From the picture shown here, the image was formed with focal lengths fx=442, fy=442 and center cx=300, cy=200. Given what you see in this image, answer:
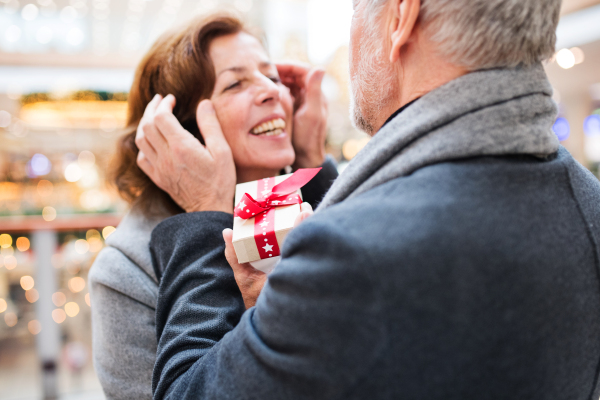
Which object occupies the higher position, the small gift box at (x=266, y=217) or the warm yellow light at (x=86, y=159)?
the small gift box at (x=266, y=217)

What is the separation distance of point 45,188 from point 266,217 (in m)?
4.52

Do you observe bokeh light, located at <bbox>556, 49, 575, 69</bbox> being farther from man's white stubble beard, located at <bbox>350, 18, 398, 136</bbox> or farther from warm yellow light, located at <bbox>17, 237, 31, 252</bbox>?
warm yellow light, located at <bbox>17, 237, 31, 252</bbox>

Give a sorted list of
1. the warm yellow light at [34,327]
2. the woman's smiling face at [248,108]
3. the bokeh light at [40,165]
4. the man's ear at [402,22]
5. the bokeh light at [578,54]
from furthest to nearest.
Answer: the bokeh light at [578,54] → the bokeh light at [40,165] → the warm yellow light at [34,327] → the woman's smiling face at [248,108] → the man's ear at [402,22]

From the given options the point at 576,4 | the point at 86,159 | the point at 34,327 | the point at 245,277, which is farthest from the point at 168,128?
the point at 576,4

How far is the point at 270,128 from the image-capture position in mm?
1444

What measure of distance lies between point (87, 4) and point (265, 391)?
213 inches

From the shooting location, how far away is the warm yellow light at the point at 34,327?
3.40 m

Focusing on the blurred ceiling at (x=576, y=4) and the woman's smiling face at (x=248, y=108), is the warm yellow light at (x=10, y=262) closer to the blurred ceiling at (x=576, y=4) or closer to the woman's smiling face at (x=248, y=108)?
the woman's smiling face at (x=248, y=108)

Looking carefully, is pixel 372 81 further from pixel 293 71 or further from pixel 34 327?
pixel 34 327

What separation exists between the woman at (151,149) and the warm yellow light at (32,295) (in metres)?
2.46

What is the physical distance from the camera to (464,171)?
59 cm

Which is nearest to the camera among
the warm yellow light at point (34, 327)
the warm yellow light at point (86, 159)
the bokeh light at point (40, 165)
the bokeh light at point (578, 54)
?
the warm yellow light at point (34, 327)

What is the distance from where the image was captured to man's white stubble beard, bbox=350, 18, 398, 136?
2.63 feet

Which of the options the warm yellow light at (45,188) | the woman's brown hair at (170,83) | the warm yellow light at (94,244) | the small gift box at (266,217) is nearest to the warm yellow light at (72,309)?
the warm yellow light at (94,244)
